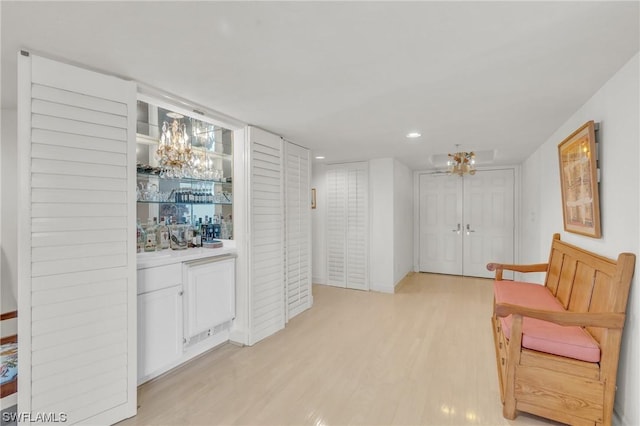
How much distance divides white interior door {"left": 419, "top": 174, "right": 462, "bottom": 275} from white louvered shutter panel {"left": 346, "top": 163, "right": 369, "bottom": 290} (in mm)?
1821

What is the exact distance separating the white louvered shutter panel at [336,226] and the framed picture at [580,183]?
3.05 m

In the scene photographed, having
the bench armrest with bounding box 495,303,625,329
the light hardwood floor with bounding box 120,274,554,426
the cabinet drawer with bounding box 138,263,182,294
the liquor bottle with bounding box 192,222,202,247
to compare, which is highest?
the liquor bottle with bounding box 192,222,202,247

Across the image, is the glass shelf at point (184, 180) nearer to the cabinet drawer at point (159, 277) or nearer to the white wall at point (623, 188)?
the cabinet drawer at point (159, 277)

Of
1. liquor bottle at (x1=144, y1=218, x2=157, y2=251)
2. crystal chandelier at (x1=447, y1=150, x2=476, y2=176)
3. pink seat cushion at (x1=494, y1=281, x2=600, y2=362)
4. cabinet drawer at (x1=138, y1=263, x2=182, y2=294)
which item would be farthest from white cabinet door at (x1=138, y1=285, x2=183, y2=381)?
crystal chandelier at (x1=447, y1=150, x2=476, y2=176)

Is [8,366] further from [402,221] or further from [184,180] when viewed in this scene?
[402,221]

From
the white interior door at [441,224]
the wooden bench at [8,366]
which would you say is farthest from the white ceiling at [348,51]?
the white interior door at [441,224]

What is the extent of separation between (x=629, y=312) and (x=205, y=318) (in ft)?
9.78

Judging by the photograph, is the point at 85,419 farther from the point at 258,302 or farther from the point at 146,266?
the point at 258,302

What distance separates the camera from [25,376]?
5.10 feet

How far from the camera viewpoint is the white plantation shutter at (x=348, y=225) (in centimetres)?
496

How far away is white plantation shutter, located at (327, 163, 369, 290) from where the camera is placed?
195 inches

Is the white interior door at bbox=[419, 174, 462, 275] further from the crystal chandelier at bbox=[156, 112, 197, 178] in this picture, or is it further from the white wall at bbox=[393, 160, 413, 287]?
the crystal chandelier at bbox=[156, 112, 197, 178]

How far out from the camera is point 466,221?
229 inches

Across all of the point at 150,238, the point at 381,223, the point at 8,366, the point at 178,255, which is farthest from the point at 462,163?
the point at 8,366
